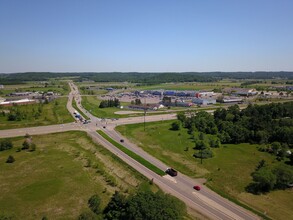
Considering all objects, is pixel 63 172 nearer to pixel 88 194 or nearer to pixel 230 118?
pixel 88 194

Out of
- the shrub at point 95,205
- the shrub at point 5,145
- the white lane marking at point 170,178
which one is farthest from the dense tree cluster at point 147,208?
the shrub at point 5,145

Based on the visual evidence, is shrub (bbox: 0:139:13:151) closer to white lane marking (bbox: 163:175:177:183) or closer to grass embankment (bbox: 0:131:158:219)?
grass embankment (bbox: 0:131:158:219)

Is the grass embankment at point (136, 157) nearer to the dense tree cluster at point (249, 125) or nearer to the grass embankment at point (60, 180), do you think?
the grass embankment at point (60, 180)

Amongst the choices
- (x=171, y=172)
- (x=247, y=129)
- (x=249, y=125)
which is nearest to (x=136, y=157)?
(x=171, y=172)

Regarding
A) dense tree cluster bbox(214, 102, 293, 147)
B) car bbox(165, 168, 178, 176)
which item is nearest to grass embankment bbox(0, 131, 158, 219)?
car bbox(165, 168, 178, 176)

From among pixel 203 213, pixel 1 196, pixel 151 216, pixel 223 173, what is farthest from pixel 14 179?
pixel 223 173

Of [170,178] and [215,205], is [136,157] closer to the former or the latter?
[170,178]
